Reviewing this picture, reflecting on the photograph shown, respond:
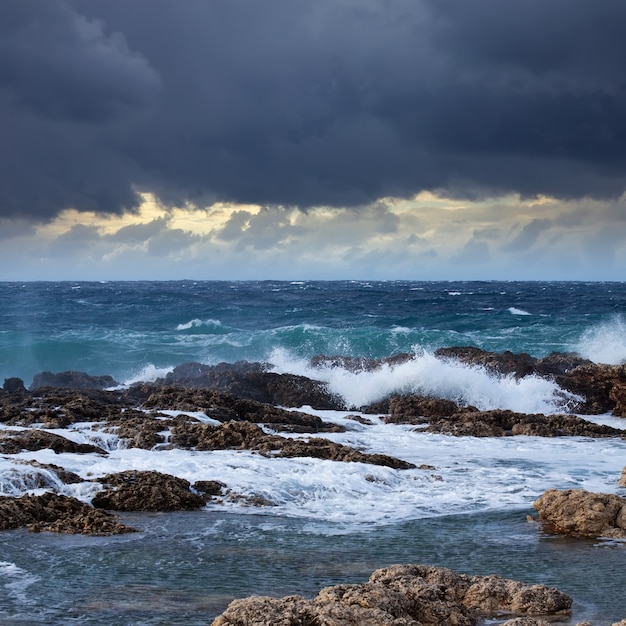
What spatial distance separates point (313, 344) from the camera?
115 feet

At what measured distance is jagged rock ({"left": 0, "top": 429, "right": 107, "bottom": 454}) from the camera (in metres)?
11.6

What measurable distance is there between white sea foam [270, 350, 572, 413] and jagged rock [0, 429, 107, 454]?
33.1ft

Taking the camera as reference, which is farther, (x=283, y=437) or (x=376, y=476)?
(x=283, y=437)

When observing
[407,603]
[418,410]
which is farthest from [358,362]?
[407,603]

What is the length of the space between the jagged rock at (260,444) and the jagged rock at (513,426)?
3581 millimetres

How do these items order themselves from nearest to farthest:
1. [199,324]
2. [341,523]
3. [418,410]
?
[341,523]
[418,410]
[199,324]

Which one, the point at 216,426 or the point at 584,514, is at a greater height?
the point at 216,426

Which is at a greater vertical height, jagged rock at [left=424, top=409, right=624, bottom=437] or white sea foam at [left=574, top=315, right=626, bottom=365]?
white sea foam at [left=574, top=315, right=626, bottom=365]

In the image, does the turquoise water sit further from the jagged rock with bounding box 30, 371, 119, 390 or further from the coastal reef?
the jagged rock with bounding box 30, 371, 119, 390

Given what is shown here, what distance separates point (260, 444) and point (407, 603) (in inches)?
279

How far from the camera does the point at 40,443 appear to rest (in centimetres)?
1180

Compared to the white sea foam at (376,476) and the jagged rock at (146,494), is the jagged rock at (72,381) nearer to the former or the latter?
the white sea foam at (376,476)

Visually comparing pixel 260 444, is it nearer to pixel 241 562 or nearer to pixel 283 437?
pixel 283 437

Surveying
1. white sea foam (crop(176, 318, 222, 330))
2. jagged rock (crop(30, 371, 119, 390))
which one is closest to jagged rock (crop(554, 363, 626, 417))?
jagged rock (crop(30, 371, 119, 390))
